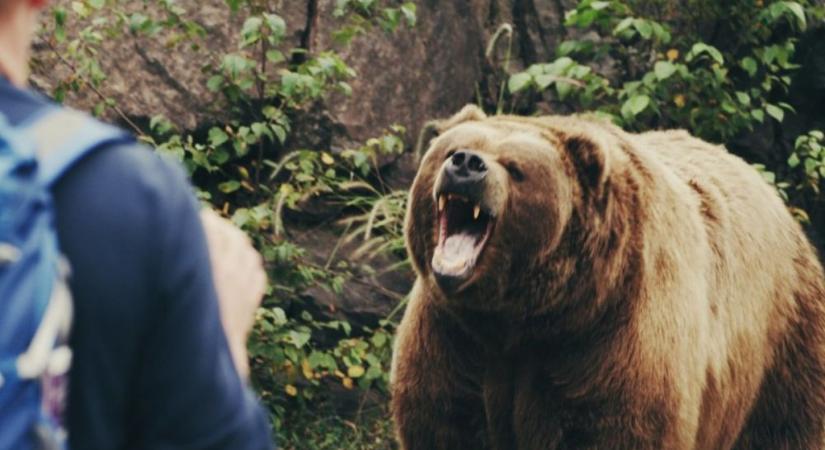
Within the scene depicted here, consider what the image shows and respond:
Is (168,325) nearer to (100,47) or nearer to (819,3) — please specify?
(100,47)

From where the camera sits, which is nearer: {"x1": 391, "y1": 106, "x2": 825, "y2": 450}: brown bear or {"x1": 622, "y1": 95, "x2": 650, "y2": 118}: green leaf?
{"x1": 391, "y1": 106, "x2": 825, "y2": 450}: brown bear

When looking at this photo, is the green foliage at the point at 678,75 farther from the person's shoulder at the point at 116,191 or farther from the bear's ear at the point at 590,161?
the person's shoulder at the point at 116,191

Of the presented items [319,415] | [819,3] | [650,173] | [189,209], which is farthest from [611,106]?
[189,209]

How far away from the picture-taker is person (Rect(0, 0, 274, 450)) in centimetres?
139

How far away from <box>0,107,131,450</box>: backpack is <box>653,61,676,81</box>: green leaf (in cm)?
644

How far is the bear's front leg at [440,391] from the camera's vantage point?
16.8 ft

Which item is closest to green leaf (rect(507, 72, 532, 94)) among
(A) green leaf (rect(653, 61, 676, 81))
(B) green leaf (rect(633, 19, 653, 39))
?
(B) green leaf (rect(633, 19, 653, 39))

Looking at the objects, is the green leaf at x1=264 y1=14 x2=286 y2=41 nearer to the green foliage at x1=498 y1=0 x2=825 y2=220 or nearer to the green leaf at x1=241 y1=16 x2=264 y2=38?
the green leaf at x1=241 y1=16 x2=264 y2=38

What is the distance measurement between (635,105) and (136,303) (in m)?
6.27

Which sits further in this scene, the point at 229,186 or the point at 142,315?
the point at 229,186

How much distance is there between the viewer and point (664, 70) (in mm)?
7625

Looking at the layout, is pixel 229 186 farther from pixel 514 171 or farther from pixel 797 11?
pixel 797 11

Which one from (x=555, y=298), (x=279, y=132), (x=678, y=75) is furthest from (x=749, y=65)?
Answer: (x=555, y=298)

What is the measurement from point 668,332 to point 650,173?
59 centimetres
